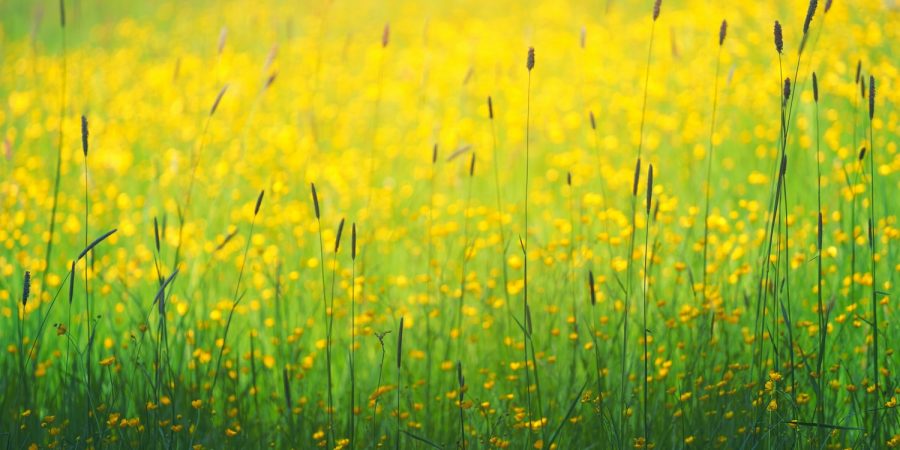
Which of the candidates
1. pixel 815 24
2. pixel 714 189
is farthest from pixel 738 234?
pixel 815 24

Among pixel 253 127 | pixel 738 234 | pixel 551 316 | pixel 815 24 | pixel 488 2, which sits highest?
pixel 488 2

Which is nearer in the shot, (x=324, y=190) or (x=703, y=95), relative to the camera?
(x=324, y=190)

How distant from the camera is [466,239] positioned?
2.53 m

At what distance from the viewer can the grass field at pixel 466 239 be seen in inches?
83.4

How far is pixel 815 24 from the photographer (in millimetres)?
5727

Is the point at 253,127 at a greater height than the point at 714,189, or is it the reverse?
the point at 253,127

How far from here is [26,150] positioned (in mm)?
5266

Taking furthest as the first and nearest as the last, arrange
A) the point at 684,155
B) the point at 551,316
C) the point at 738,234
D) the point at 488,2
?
the point at 488,2
the point at 684,155
the point at 738,234
the point at 551,316

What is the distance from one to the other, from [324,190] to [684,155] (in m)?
1.80

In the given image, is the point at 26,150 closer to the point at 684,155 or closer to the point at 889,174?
the point at 684,155

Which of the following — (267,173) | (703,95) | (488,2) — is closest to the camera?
(267,173)

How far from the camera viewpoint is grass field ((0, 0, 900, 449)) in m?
2.12

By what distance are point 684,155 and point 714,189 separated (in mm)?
527

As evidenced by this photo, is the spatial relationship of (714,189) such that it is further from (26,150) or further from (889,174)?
(26,150)
